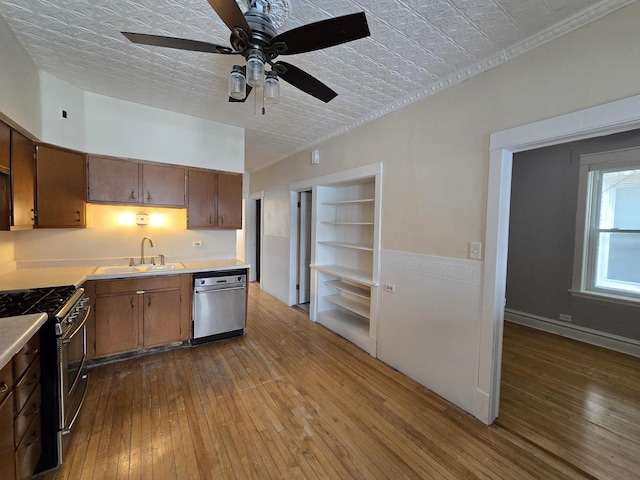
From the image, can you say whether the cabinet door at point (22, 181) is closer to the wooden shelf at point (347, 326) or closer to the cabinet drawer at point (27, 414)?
the cabinet drawer at point (27, 414)

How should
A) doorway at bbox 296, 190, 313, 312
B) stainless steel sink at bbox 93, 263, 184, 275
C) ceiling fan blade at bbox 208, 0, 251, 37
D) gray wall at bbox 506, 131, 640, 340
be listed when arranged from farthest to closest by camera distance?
doorway at bbox 296, 190, 313, 312, gray wall at bbox 506, 131, 640, 340, stainless steel sink at bbox 93, 263, 184, 275, ceiling fan blade at bbox 208, 0, 251, 37

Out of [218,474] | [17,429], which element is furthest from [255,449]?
[17,429]

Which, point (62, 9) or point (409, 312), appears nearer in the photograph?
point (62, 9)

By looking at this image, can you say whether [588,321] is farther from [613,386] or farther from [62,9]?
[62,9]

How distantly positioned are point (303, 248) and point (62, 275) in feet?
10.2

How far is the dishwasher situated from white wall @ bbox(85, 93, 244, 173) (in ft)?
4.96

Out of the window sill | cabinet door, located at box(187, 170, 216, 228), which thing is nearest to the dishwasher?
cabinet door, located at box(187, 170, 216, 228)

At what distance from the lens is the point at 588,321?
3447mm

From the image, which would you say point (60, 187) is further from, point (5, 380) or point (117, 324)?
point (5, 380)

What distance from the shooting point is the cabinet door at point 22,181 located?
2100mm

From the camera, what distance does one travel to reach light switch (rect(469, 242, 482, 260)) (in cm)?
208

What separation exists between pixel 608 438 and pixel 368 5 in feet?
10.8

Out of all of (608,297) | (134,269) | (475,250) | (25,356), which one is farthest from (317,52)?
(608,297)

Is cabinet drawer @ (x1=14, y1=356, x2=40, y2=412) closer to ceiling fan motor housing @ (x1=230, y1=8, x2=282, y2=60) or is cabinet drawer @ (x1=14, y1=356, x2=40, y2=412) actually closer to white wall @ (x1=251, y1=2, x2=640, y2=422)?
ceiling fan motor housing @ (x1=230, y1=8, x2=282, y2=60)
